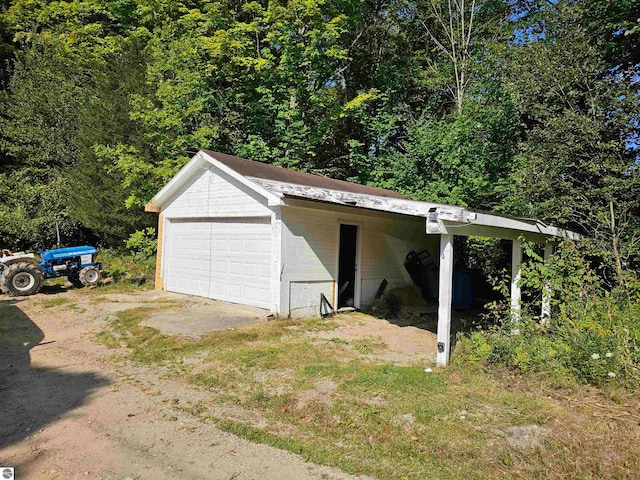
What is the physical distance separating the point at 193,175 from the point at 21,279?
5.05 meters

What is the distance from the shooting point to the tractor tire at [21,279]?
10273mm

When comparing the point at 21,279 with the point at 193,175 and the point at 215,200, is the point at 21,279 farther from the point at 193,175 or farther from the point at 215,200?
the point at 215,200

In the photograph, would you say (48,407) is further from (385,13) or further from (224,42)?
(385,13)

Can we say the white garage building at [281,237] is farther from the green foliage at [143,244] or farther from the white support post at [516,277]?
the green foliage at [143,244]

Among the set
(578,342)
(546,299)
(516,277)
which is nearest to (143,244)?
(516,277)

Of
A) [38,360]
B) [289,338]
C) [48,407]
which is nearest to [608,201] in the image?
[289,338]

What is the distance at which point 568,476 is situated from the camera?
2959 mm

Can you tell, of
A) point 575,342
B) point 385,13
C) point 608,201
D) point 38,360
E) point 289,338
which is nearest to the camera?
point 575,342

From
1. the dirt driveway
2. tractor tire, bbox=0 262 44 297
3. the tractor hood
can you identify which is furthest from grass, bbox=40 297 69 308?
the dirt driveway

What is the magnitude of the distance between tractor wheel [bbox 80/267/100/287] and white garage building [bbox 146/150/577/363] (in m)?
1.73

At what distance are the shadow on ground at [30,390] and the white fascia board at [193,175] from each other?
4403 mm

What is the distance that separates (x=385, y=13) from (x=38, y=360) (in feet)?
63.8

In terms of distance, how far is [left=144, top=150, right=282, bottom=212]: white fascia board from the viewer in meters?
8.32

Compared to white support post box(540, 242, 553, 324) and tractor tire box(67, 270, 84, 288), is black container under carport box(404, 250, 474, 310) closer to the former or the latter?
white support post box(540, 242, 553, 324)
